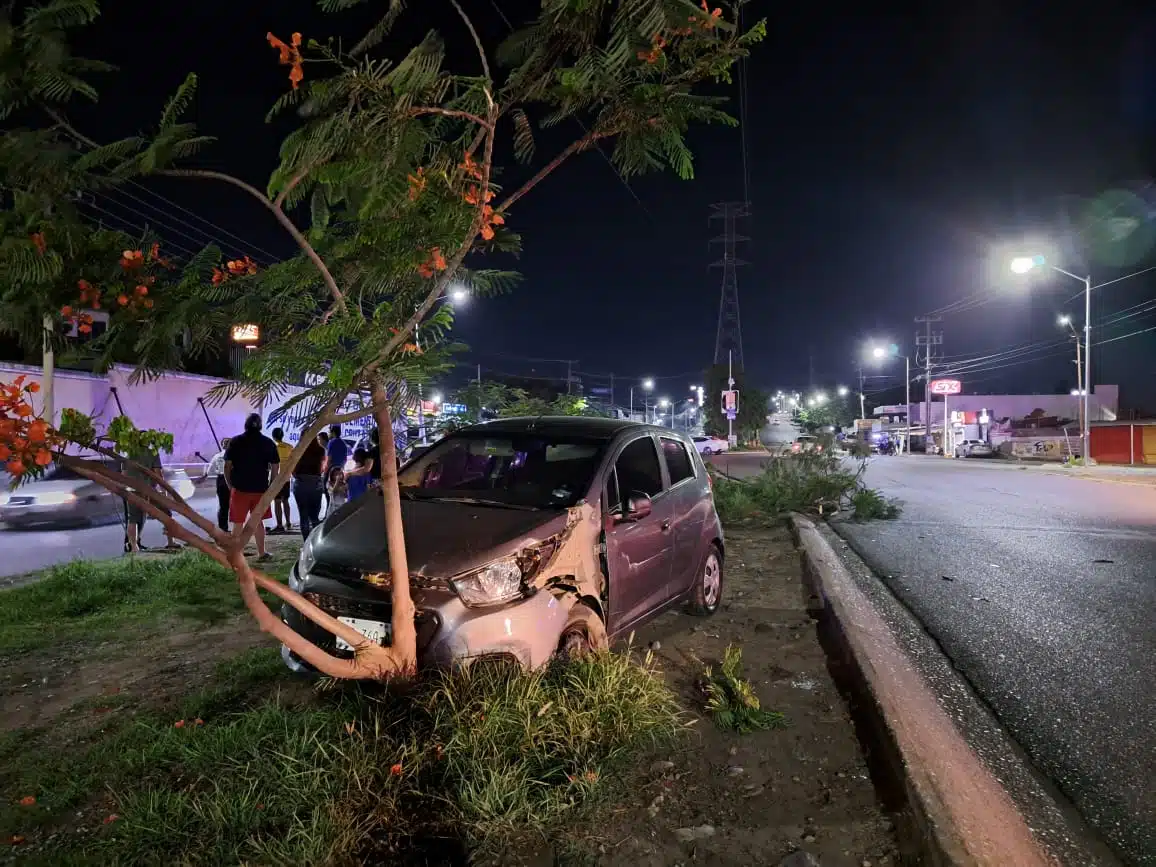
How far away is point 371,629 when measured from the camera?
11.8 feet

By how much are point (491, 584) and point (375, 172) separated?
1973 mm

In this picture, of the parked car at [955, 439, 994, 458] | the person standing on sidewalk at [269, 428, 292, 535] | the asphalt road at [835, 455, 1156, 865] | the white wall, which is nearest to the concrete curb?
the asphalt road at [835, 455, 1156, 865]

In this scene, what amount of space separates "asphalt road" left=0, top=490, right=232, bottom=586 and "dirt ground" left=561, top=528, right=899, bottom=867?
23.7 feet

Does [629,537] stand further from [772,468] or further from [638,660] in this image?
[772,468]

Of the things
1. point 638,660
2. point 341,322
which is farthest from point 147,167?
point 638,660

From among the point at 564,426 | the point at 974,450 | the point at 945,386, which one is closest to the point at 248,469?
the point at 564,426

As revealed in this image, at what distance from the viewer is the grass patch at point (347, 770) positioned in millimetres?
2576

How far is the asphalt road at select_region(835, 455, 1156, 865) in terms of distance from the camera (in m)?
3.28

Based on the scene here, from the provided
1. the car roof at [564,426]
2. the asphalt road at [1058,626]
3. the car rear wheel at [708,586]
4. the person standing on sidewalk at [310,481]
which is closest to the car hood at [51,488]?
the person standing on sidewalk at [310,481]

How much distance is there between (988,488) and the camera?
18266 mm

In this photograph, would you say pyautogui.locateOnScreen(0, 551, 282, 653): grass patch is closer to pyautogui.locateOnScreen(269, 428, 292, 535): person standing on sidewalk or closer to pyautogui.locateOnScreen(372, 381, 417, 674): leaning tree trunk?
pyautogui.locateOnScreen(269, 428, 292, 535): person standing on sidewalk

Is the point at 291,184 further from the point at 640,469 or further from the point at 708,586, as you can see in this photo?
the point at 708,586

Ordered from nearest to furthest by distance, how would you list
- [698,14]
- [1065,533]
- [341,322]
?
1. [698,14]
2. [341,322]
3. [1065,533]

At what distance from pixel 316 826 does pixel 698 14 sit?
3087 millimetres
